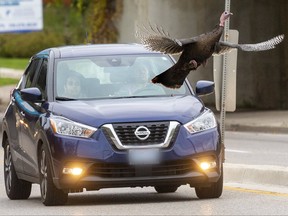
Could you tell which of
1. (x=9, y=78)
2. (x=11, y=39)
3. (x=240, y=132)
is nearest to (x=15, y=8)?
(x=9, y=78)

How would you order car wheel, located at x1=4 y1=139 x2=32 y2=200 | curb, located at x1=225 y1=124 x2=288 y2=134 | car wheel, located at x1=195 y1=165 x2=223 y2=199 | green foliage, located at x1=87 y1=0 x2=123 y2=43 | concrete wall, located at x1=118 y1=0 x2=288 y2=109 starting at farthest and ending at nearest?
green foliage, located at x1=87 y1=0 x2=123 y2=43 → concrete wall, located at x1=118 y1=0 x2=288 y2=109 → curb, located at x1=225 y1=124 x2=288 y2=134 → car wheel, located at x1=4 y1=139 x2=32 y2=200 → car wheel, located at x1=195 y1=165 x2=223 y2=199

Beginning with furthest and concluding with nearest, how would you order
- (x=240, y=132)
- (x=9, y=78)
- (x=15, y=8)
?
(x=9, y=78) < (x=15, y=8) < (x=240, y=132)

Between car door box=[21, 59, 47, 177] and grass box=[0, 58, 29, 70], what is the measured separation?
42767mm

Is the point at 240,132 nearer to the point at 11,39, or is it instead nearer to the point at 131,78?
the point at 131,78

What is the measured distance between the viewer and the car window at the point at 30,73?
15.0 metres

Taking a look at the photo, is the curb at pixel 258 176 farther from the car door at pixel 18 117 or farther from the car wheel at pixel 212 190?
the car door at pixel 18 117

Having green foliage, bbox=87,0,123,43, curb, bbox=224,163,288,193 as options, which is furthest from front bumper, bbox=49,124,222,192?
green foliage, bbox=87,0,123,43

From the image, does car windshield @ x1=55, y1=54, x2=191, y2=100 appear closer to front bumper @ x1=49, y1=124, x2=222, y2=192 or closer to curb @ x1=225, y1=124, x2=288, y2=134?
front bumper @ x1=49, y1=124, x2=222, y2=192

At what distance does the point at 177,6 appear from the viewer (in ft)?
111

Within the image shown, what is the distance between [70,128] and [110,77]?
132 centimetres

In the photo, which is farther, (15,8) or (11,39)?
(11,39)

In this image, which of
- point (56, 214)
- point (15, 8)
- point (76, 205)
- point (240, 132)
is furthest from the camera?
point (15, 8)

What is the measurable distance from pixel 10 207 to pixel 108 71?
183 cm

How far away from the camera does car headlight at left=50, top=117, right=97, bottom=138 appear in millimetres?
12781
